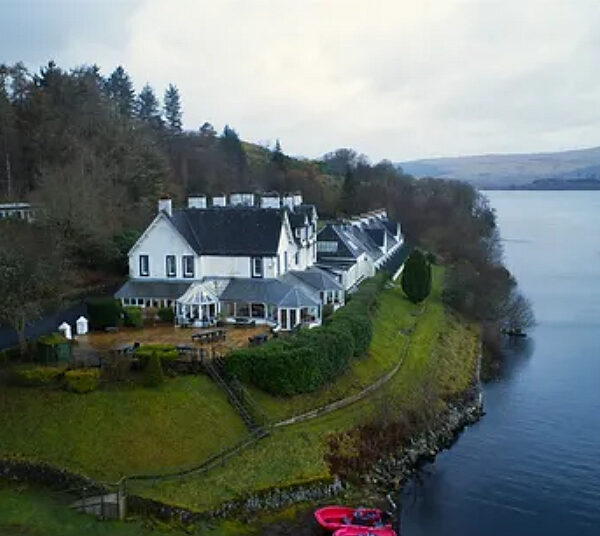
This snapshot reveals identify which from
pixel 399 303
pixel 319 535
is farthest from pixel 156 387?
pixel 399 303

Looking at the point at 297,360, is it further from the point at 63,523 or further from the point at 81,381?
the point at 63,523

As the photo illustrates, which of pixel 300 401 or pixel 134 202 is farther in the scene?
pixel 134 202

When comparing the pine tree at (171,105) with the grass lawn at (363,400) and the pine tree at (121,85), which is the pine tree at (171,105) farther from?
the grass lawn at (363,400)

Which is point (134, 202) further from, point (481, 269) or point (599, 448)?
point (599, 448)

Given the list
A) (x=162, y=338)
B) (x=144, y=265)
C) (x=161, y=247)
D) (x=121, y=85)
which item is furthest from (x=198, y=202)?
(x=121, y=85)

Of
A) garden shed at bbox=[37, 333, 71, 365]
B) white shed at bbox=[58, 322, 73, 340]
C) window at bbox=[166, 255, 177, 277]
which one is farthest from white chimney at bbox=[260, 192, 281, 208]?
garden shed at bbox=[37, 333, 71, 365]

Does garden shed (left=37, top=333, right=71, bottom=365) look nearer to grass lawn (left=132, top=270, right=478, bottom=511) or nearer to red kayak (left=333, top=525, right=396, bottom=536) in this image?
grass lawn (left=132, top=270, right=478, bottom=511)

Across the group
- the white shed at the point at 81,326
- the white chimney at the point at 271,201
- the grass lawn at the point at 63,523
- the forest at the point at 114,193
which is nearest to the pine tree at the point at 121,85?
the forest at the point at 114,193
